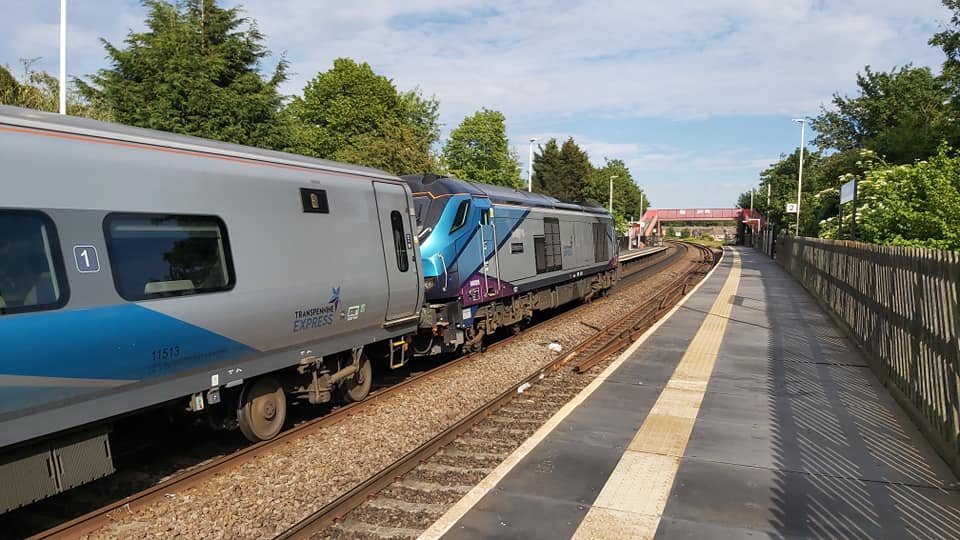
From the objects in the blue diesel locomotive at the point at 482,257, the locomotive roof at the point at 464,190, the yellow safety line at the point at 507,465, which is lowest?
the yellow safety line at the point at 507,465

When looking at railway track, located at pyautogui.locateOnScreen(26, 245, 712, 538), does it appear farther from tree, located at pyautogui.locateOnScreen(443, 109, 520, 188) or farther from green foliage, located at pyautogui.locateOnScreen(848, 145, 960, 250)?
tree, located at pyautogui.locateOnScreen(443, 109, 520, 188)

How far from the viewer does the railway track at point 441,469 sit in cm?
553

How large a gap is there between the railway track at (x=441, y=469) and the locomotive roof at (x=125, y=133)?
3672 millimetres

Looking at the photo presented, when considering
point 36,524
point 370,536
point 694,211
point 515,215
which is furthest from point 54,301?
point 694,211

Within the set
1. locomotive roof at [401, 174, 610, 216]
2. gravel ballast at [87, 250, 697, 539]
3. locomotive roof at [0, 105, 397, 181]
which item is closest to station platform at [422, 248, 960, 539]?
gravel ballast at [87, 250, 697, 539]

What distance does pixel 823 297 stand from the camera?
1981 cm

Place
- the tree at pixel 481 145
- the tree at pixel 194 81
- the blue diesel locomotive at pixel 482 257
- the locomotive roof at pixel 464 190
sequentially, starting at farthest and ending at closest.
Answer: the tree at pixel 481 145 < the tree at pixel 194 81 < the locomotive roof at pixel 464 190 < the blue diesel locomotive at pixel 482 257

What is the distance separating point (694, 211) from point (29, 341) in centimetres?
11269

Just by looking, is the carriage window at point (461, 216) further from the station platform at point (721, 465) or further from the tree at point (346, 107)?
the tree at point (346, 107)

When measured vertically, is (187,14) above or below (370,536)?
above

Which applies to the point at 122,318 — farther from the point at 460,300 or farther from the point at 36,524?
the point at 460,300

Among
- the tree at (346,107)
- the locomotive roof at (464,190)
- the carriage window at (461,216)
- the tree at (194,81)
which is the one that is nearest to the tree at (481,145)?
the tree at (346,107)

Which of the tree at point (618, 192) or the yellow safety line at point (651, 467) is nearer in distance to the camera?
the yellow safety line at point (651, 467)

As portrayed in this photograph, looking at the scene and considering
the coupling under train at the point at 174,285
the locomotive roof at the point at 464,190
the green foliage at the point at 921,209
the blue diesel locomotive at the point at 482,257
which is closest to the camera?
the coupling under train at the point at 174,285
